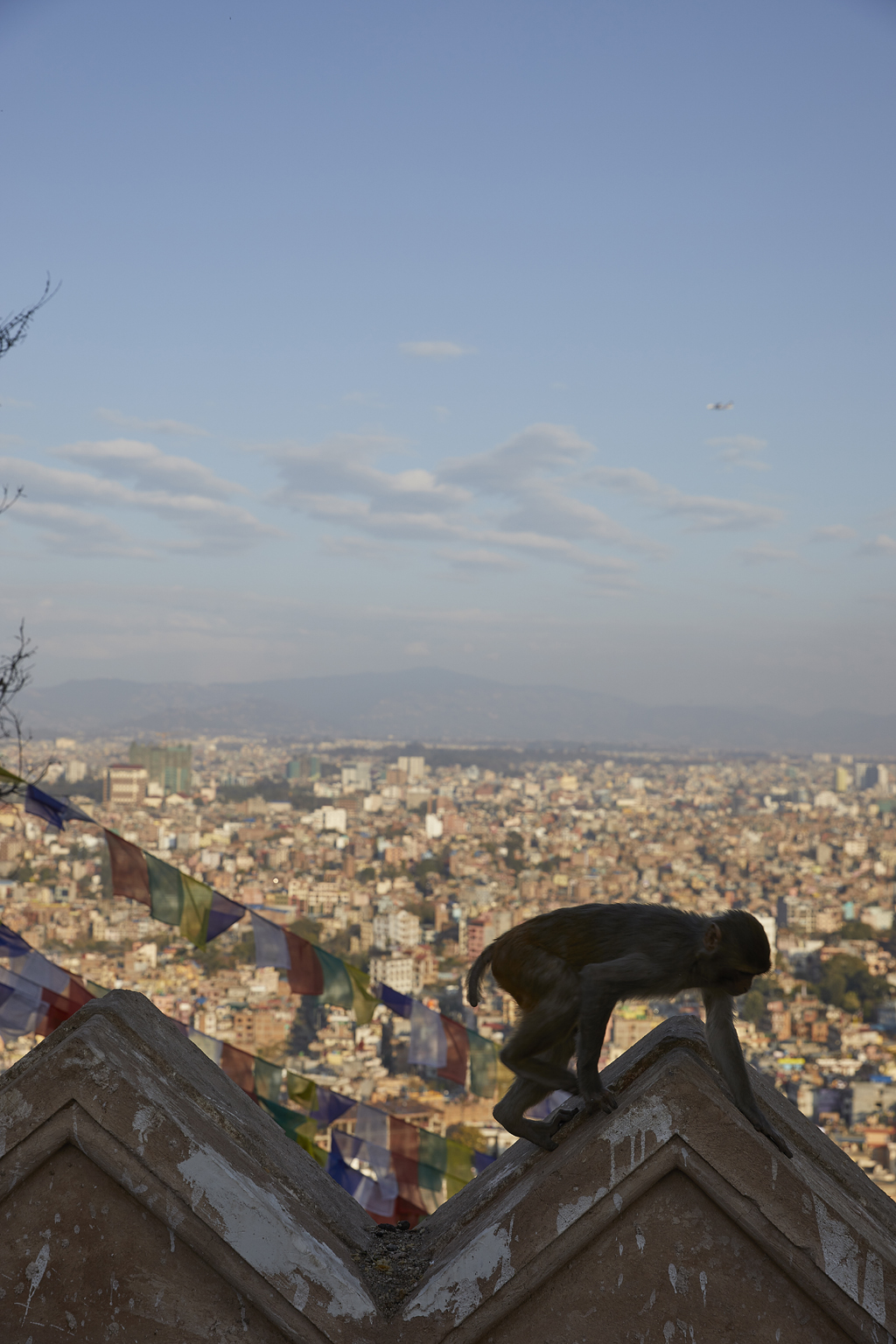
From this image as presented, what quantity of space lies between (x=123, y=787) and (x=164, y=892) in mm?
46276

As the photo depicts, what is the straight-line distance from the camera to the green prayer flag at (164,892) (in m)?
5.76

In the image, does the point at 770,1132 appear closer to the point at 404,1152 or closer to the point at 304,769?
the point at 404,1152

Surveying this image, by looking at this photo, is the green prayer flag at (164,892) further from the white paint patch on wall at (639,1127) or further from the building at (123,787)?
the building at (123,787)

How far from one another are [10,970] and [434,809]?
62.6 m

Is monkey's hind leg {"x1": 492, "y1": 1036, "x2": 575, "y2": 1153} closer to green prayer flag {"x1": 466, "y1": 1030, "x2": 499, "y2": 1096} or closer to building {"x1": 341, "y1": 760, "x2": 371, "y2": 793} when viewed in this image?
green prayer flag {"x1": 466, "y1": 1030, "x2": 499, "y2": 1096}

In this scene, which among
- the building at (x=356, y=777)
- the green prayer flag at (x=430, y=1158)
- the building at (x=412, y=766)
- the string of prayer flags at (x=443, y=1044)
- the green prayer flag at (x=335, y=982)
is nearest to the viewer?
the green prayer flag at (x=335, y=982)

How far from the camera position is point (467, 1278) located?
151 centimetres

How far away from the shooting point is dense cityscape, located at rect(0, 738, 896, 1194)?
2386cm

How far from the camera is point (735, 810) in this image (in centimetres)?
7519

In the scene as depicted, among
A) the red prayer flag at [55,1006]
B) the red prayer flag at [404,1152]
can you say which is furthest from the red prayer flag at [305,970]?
the red prayer flag at [404,1152]

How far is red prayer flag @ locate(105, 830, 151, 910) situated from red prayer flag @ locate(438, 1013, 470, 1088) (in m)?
2.36

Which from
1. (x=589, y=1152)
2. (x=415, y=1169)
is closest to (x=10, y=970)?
(x=415, y=1169)

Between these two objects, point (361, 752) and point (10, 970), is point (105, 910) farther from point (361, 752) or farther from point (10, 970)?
point (361, 752)

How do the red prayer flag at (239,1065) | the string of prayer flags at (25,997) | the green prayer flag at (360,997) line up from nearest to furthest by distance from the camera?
the string of prayer flags at (25,997) → the green prayer flag at (360,997) → the red prayer flag at (239,1065)
